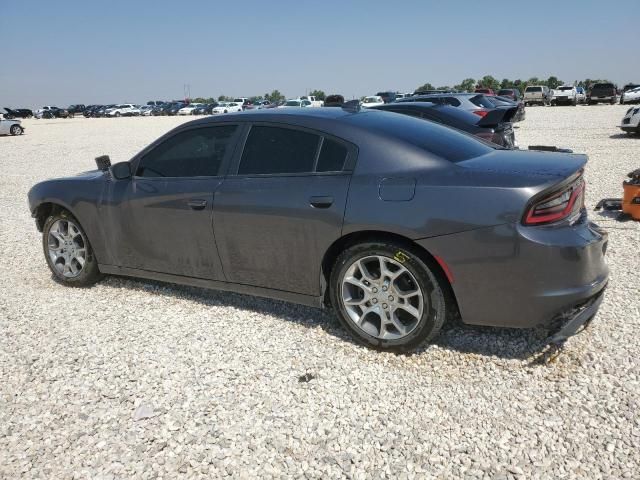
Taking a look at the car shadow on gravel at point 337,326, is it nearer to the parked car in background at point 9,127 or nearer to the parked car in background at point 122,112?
the parked car in background at point 9,127

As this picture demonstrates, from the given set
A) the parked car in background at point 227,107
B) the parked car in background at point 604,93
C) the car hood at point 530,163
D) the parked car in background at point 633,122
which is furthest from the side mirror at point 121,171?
the parked car in background at point 227,107

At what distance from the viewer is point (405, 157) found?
3.27 metres

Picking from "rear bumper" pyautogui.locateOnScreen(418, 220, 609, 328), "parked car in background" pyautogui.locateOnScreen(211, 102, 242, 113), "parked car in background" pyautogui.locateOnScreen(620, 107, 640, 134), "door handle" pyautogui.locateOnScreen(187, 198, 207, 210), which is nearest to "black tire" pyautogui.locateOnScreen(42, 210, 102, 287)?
"door handle" pyautogui.locateOnScreen(187, 198, 207, 210)

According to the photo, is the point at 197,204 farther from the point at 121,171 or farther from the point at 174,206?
the point at 121,171

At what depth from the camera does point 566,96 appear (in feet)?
137

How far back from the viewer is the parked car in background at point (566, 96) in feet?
136

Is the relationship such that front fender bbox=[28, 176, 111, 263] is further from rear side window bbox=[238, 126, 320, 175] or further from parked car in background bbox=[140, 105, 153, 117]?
parked car in background bbox=[140, 105, 153, 117]

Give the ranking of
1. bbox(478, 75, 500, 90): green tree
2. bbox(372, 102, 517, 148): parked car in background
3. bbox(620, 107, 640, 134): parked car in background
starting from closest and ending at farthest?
bbox(372, 102, 517, 148): parked car in background → bbox(620, 107, 640, 134): parked car in background → bbox(478, 75, 500, 90): green tree

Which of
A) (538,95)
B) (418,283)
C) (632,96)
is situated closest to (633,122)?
(418,283)

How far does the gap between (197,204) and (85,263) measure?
1.55 m

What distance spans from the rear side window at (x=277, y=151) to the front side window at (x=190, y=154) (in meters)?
0.23

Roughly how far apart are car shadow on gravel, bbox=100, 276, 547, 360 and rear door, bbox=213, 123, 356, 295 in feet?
1.42

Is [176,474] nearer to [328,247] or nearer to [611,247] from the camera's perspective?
[328,247]

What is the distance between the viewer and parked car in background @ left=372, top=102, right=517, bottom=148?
7019 mm
